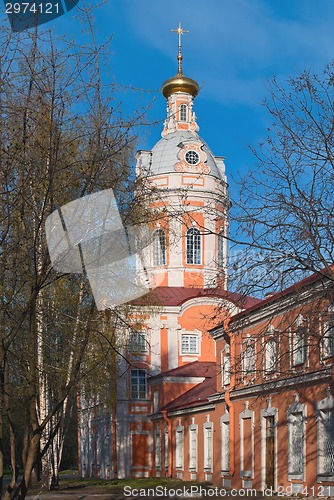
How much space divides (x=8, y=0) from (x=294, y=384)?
13751 mm

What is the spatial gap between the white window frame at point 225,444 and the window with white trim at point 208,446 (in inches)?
68.0

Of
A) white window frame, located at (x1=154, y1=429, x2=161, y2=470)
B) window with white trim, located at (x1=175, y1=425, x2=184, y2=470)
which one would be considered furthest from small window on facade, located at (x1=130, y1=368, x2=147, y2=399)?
window with white trim, located at (x1=175, y1=425, x2=184, y2=470)

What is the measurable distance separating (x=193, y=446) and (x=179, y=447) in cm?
271

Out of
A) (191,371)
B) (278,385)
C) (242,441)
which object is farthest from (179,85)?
(278,385)

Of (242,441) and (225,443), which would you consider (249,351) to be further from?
(225,443)

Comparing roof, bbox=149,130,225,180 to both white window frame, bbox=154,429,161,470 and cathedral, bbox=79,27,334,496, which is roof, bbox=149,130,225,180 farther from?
white window frame, bbox=154,429,161,470

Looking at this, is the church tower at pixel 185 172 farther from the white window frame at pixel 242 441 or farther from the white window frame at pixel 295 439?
the white window frame at pixel 295 439

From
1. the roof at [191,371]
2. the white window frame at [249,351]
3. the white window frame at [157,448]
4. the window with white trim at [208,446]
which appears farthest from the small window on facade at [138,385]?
the white window frame at [249,351]

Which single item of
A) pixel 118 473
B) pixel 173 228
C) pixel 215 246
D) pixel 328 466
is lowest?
pixel 118 473

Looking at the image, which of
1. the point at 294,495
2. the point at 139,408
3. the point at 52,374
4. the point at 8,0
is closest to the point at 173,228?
the point at 52,374

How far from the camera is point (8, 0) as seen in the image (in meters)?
7.38

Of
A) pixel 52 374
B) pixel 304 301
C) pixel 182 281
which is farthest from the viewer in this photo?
pixel 182 281

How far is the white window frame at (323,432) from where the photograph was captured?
18.1 m

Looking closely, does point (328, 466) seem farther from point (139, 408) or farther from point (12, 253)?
point (139, 408)
